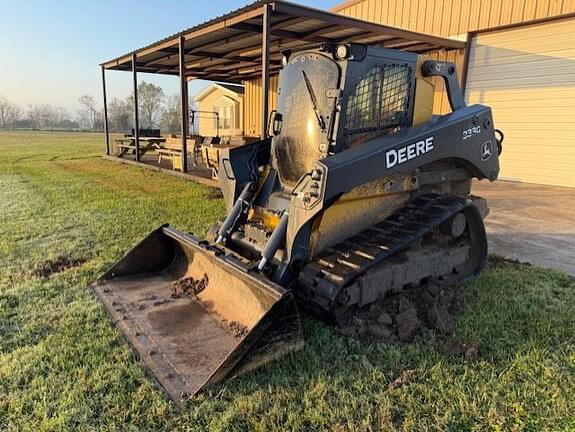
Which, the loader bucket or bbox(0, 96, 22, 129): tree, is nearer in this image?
the loader bucket

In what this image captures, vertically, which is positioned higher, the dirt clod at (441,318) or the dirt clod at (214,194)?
the dirt clod at (441,318)

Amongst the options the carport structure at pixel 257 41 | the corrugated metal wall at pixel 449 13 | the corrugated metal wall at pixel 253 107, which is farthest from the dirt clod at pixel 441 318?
the corrugated metal wall at pixel 253 107

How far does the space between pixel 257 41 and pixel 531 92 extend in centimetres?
671

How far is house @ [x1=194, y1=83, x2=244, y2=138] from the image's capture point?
21328mm

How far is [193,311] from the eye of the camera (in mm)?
3281

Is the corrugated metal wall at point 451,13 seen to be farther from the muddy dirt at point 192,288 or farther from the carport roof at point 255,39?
the muddy dirt at point 192,288

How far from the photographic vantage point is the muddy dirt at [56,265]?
4.26m

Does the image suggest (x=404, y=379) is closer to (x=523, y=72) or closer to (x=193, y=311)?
(x=193, y=311)

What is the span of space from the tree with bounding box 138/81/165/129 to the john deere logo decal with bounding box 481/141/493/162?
6628 cm

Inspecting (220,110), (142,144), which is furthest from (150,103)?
(142,144)

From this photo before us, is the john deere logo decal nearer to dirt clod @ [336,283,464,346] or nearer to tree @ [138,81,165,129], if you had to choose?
dirt clod @ [336,283,464,346]

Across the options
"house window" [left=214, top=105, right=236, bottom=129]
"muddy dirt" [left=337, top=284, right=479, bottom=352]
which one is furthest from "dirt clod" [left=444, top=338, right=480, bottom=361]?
"house window" [left=214, top=105, right=236, bottom=129]

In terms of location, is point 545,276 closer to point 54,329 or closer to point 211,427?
point 211,427

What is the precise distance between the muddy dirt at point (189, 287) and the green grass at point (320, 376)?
2.00 feet
